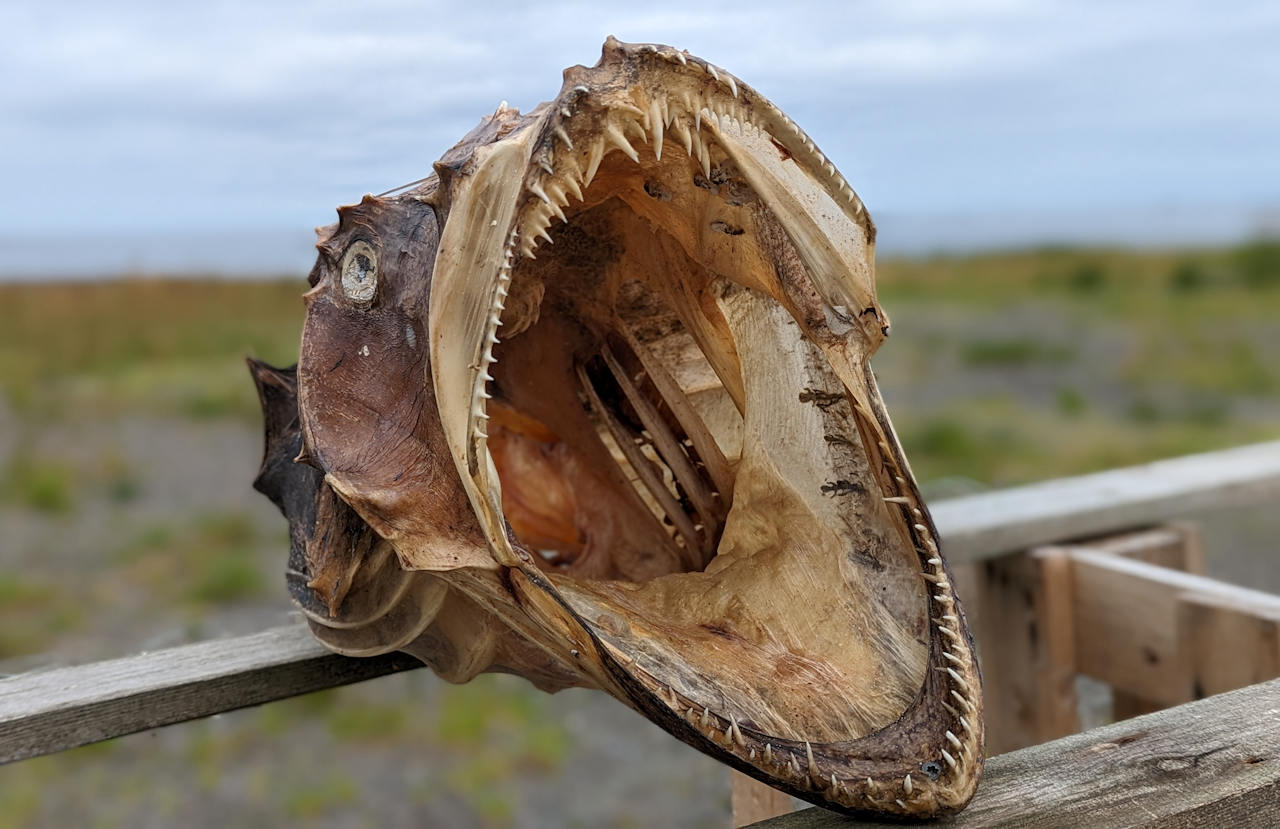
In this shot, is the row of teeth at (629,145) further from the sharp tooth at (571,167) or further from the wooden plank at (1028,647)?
the wooden plank at (1028,647)

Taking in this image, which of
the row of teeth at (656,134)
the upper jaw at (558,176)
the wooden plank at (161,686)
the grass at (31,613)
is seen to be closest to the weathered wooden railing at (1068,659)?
the wooden plank at (161,686)

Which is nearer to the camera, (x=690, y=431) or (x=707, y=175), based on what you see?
(x=707, y=175)

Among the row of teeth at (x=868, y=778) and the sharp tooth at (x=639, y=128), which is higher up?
the sharp tooth at (x=639, y=128)

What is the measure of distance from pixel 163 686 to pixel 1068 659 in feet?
5.96

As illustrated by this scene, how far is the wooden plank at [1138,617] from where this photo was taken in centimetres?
222

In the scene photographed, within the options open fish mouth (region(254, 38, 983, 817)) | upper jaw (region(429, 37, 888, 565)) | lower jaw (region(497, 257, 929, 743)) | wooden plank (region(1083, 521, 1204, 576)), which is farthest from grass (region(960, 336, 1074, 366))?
upper jaw (region(429, 37, 888, 565))

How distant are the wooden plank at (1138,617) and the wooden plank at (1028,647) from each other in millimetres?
41

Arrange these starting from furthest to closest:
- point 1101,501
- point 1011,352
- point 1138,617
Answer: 1. point 1011,352
2. point 1101,501
3. point 1138,617

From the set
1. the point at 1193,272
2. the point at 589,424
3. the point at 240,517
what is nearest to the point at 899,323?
the point at 1193,272

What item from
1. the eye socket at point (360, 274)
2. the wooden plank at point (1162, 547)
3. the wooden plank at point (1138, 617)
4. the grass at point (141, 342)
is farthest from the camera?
the grass at point (141, 342)

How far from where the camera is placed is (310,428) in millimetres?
1308

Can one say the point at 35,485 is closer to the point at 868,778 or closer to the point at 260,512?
the point at 260,512

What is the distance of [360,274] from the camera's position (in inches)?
56.0

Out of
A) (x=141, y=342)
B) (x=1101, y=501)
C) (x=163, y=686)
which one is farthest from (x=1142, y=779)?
(x=141, y=342)
